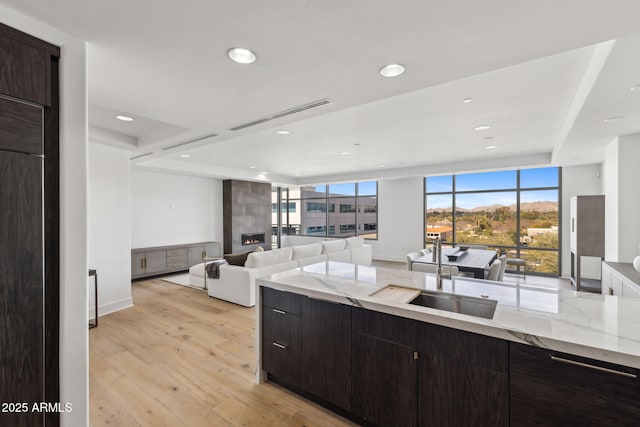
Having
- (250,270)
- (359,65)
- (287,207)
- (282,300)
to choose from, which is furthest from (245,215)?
(359,65)

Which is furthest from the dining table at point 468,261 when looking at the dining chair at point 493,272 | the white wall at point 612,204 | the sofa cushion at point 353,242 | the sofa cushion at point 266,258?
the sofa cushion at point 353,242

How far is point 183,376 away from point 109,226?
274cm

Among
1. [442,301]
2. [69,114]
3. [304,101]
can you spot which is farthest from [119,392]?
[304,101]

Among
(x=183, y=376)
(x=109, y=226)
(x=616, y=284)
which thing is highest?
(x=109, y=226)

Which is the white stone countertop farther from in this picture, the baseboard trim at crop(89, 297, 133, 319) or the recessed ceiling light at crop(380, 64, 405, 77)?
the baseboard trim at crop(89, 297, 133, 319)

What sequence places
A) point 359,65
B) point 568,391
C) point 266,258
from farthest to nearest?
point 266,258
point 359,65
point 568,391

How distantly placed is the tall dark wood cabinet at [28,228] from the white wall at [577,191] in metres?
7.96

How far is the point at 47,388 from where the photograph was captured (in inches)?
58.7

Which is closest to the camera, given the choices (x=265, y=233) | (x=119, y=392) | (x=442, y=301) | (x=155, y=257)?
(x=442, y=301)

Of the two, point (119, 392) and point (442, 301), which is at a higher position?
point (442, 301)

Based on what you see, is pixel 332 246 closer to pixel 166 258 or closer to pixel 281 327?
pixel 166 258

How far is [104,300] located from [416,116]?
500 cm

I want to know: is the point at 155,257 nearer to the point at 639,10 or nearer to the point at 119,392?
the point at 119,392

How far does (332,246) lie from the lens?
255 inches
